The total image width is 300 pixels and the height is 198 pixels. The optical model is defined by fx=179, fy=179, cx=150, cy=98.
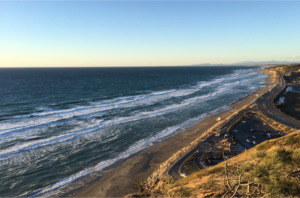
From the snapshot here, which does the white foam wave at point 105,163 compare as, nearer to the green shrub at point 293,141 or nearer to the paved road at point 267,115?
the paved road at point 267,115

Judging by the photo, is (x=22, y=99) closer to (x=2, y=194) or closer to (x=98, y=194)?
(x=2, y=194)

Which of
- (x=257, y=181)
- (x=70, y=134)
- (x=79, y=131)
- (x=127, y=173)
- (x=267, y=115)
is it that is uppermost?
(x=257, y=181)

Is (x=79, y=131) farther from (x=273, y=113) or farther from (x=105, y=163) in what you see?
(x=273, y=113)

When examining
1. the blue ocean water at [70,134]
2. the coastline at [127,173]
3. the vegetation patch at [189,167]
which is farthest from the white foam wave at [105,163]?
the vegetation patch at [189,167]

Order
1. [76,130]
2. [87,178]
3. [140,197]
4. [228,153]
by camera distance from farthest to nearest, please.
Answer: [76,130] < [228,153] < [87,178] < [140,197]

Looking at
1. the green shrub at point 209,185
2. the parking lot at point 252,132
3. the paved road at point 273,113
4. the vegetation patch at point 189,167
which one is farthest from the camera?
the paved road at point 273,113

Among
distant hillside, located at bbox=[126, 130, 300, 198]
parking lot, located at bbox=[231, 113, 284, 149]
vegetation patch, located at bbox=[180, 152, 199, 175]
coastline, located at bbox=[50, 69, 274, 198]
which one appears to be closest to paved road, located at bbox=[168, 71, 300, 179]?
parking lot, located at bbox=[231, 113, 284, 149]

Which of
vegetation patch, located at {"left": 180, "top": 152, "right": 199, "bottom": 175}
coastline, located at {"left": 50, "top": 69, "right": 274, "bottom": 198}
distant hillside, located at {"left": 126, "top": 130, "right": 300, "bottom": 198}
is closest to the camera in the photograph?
distant hillside, located at {"left": 126, "top": 130, "right": 300, "bottom": 198}

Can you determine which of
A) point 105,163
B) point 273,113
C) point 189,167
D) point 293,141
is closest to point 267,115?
point 273,113

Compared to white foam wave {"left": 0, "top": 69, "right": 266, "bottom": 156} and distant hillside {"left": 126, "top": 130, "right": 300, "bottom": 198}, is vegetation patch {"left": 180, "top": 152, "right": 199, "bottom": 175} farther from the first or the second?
white foam wave {"left": 0, "top": 69, "right": 266, "bottom": 156}

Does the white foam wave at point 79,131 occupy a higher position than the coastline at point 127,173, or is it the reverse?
the white foam wave at point 79,131

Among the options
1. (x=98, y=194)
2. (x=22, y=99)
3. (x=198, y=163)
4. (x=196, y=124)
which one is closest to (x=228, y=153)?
(x=198, y=163)
